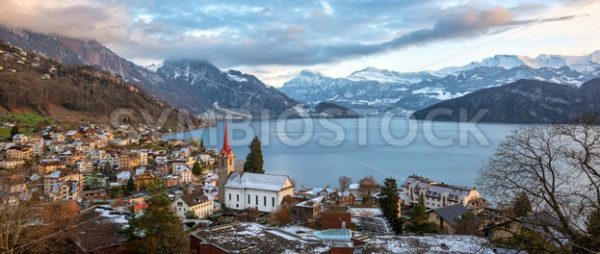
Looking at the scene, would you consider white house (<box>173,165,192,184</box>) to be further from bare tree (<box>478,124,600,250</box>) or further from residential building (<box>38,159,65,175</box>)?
bare tree (<box>478,124,600,250</box>)

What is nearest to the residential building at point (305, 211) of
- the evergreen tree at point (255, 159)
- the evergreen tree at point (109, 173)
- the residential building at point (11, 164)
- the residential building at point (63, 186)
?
the evergreen tree at point (255, 159)

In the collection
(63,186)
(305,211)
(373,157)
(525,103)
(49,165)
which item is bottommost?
(373,157)

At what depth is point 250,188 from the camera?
77.4 feet

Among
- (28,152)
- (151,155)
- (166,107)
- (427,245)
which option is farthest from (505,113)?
(427,245)

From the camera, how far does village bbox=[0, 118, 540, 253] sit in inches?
434

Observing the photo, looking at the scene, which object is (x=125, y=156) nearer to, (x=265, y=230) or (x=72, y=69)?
(x=265, y=230)

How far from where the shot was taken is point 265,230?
12.4 meters

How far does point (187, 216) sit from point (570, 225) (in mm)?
17921

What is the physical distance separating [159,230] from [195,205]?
38.3 feet

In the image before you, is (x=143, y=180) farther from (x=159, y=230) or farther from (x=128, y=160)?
(x=159, y=230)

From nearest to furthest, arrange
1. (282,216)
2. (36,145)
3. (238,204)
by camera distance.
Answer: (282,216) → (238,204) → (36,145)

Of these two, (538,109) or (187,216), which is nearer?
(187,216)

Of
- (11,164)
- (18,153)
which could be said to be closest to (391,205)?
(11,164)

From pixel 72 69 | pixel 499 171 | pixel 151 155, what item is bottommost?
pixel 151 155
